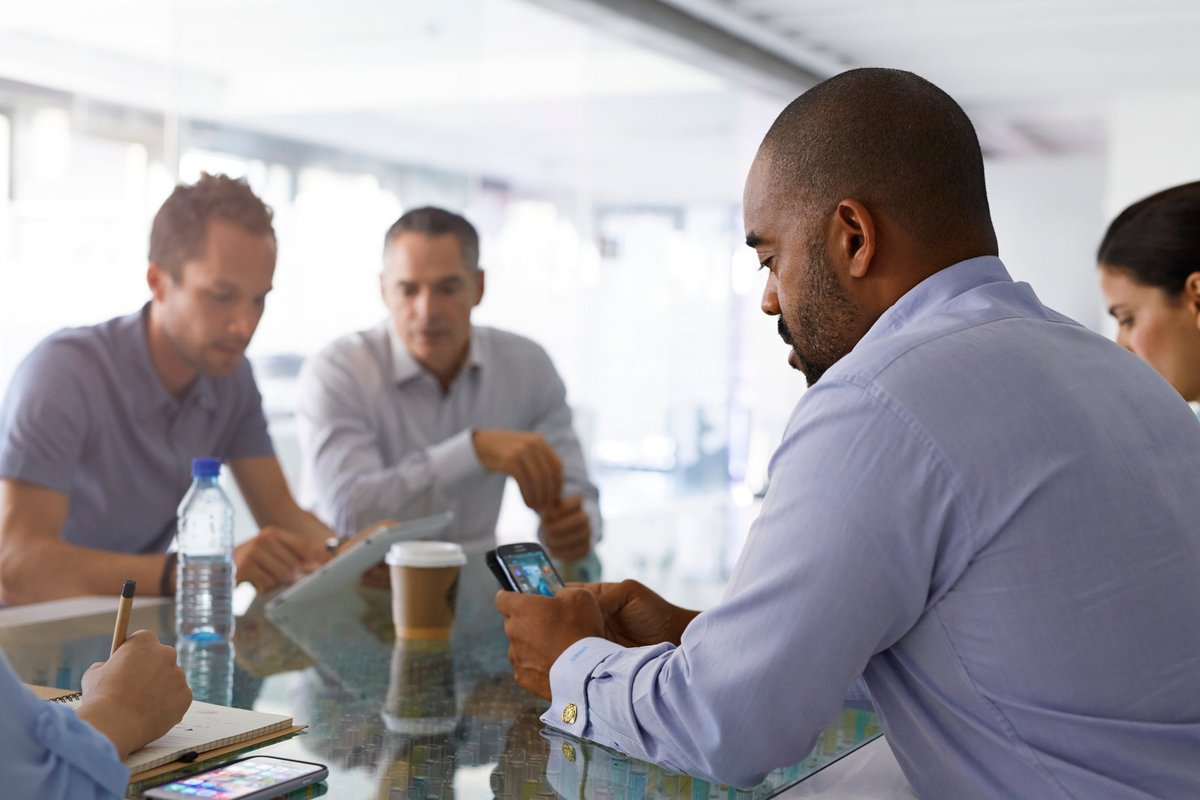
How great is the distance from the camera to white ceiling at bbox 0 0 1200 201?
4.24m

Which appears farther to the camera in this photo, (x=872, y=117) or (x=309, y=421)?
(x=309, y=421)

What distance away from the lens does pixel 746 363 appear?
338 inches

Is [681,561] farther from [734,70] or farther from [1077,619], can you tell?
[734,70]

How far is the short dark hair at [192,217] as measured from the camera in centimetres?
263

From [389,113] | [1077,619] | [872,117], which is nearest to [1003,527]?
[1077,619]

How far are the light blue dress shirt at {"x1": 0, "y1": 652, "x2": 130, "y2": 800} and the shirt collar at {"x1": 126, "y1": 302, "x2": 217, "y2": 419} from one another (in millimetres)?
1611

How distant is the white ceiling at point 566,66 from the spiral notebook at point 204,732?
305cm

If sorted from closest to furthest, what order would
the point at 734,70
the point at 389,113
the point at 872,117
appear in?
the point at 872,117, the point at 389,113, the point at 734,70

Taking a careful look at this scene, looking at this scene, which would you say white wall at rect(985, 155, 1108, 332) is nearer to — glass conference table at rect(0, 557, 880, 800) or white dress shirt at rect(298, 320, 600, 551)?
white dress shirt at rect(298, 320, 600, 551)

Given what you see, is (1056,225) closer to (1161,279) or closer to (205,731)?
(1161,279)

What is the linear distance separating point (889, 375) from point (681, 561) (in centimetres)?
151

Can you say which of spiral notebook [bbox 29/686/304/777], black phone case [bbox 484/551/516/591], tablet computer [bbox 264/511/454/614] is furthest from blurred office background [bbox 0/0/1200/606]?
spiral notebook [bbox 29/686/304/777]

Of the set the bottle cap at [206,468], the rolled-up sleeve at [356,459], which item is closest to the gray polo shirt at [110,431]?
the rolled-up sleeve at [356,459]

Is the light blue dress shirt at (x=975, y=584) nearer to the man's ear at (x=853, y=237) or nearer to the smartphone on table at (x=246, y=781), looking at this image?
the man's ear at (x=853, y=237)
